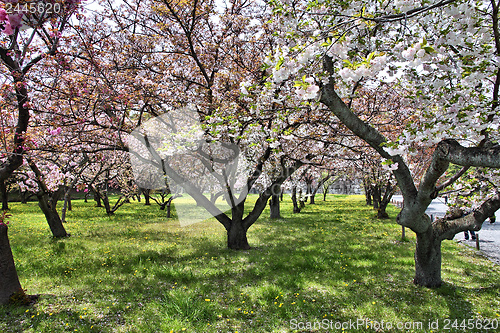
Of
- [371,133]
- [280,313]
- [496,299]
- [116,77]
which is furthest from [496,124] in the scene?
[116,77]

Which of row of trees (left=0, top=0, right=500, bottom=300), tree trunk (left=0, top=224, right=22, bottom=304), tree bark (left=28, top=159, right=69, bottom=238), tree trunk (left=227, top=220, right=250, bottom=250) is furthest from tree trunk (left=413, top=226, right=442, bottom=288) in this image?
tree bark (left=28, top=159, right=69, bottom=238)

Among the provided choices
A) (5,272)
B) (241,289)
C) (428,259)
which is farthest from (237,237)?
(5,272)

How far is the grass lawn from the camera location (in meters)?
4.41

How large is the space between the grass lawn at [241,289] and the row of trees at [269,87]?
987 mm

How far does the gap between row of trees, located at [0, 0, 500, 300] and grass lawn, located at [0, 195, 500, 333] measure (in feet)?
3.24

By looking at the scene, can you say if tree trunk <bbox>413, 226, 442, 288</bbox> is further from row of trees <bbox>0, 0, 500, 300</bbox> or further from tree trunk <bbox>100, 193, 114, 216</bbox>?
tree trunk <bbox>100, 193, 114, 216</bbox>

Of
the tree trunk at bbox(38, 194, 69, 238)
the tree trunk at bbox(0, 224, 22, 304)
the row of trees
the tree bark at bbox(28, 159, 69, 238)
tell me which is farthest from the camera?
the tree trunk at bbox(38, 194, 69, 238)

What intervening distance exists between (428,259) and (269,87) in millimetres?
A: 4958

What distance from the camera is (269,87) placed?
15.4 feet

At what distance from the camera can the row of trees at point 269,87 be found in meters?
3.91

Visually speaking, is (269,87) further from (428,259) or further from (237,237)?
(237,237)

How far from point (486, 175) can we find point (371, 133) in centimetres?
312

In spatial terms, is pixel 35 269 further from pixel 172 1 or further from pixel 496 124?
pixel 496 124

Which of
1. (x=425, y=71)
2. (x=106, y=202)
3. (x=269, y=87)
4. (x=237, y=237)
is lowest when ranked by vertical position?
(x=237, y=237)
